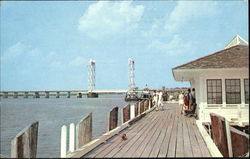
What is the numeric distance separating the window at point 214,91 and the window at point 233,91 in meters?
0.35

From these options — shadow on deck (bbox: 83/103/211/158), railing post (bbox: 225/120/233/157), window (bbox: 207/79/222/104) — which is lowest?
shadow on deck (bbox: 83/103/211/158)

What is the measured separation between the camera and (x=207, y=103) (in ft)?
43.6

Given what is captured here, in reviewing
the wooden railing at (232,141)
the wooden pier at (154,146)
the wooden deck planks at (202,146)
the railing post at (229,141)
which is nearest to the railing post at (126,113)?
the wooden pier at (154,146)

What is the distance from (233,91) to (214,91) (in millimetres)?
820

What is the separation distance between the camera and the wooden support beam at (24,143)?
538cm

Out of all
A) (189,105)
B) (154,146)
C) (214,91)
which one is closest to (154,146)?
(154,146)

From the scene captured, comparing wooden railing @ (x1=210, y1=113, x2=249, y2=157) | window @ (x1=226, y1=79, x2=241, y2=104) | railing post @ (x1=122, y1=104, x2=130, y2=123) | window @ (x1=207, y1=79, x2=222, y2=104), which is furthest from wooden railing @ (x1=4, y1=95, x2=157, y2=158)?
window @ (x1=226, y1=79, x2=241, y2=104)

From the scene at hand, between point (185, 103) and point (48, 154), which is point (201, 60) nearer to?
point (185, 103)

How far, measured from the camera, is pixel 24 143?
5.66 metres

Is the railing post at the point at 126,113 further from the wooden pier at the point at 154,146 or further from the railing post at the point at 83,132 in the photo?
the railing post at the point at 83,132

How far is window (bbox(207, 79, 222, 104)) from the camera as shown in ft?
43.4

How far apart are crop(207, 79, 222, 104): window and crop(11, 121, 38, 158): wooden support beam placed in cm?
900

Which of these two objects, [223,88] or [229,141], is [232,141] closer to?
[229,141]

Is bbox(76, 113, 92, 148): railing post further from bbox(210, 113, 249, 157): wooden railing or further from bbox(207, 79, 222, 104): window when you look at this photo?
bbox(207, 79, 222, 104): window
